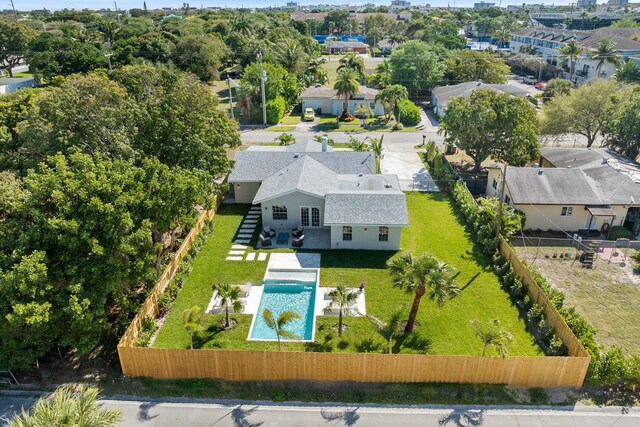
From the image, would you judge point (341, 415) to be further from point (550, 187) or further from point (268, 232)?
point (550, 187)

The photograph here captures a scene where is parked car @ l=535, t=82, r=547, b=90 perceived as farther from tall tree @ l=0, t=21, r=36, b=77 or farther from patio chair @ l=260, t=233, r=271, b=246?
tall tree @ l=0, t=21, r=36, b=77

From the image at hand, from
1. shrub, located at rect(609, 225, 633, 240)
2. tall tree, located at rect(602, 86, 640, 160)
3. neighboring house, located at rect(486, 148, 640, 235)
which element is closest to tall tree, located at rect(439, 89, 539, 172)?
neighboring house, located at rect(486, 148, 640, 235)

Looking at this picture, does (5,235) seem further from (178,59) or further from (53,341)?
(178,59)

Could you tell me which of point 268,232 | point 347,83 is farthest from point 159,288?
point 347,83

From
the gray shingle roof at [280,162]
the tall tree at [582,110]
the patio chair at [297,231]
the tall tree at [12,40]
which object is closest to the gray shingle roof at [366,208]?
the patio chair at [297,231]

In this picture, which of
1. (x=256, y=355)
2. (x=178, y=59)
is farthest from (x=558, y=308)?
(x=178, y=59)

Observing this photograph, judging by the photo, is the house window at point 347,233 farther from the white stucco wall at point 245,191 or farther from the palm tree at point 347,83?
the palm tree at point 347,83
